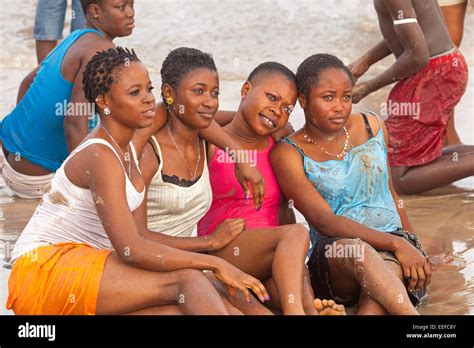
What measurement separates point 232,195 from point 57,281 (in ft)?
3.32

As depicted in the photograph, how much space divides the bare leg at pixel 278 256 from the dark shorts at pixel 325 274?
0.28 m

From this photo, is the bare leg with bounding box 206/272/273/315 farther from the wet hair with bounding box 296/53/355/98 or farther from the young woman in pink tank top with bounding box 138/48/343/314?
the wet hair with bounding box 296/53/355/98

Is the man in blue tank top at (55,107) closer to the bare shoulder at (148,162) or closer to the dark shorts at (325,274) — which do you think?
the bare shoulder at (148,162)

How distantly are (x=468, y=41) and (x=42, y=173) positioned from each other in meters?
6.22

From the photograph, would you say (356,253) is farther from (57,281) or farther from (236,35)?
(236,35)

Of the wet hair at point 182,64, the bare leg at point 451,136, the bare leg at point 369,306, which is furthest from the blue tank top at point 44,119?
the bare leg at point 451,136

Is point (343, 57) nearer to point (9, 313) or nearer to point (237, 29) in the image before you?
point (237, 29)

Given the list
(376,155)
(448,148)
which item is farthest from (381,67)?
(376,155)

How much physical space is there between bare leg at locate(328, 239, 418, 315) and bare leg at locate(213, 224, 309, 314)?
0.23m

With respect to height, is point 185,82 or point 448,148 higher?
point 185,82

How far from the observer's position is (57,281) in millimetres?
3730

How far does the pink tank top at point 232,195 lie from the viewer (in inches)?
174

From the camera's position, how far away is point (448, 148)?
20.7 feet

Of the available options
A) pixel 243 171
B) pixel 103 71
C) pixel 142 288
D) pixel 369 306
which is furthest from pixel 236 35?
pixel 142 288
